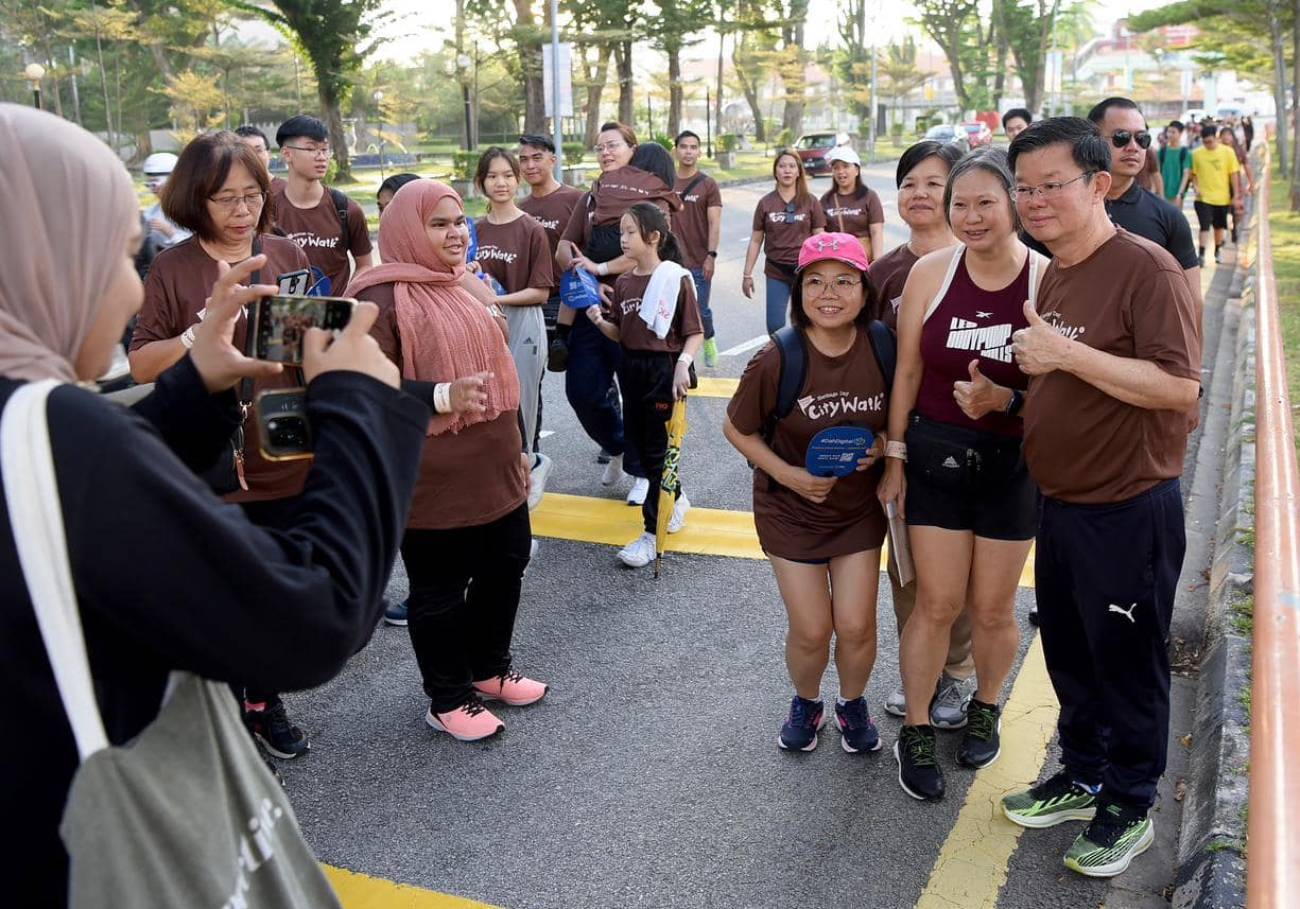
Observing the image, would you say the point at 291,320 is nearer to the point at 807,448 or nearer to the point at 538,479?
the point at 807,448

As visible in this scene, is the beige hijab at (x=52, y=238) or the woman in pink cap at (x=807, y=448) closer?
the beige hijab at (x=52, y=238)

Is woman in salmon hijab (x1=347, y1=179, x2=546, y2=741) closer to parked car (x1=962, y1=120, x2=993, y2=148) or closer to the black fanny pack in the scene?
the black fanny pack

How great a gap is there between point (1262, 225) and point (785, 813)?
11.9m

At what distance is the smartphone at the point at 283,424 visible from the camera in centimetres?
157

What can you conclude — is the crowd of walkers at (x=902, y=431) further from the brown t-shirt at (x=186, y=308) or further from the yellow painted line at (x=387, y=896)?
the yellow painted line at (x=387, y=896)

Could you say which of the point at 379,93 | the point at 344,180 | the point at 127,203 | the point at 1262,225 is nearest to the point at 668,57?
the point at 379,93

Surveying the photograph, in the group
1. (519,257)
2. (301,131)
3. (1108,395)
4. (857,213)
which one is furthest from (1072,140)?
(857,213)

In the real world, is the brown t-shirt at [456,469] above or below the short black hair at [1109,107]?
below

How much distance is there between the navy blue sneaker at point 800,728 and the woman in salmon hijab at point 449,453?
1.06 m

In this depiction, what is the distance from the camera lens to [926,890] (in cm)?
317

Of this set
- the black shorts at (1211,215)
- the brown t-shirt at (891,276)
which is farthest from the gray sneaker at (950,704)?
the black shorts at (1211,215)

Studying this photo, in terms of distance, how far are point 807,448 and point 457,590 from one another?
1.35 meters

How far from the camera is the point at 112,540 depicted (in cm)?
116

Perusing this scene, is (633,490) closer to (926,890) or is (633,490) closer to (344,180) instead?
(926,890)
